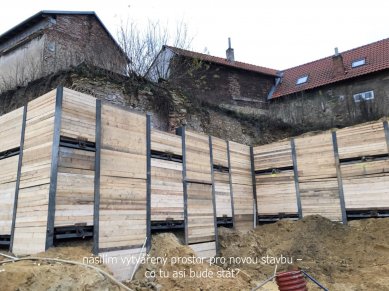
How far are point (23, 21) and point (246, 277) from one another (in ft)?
43.0

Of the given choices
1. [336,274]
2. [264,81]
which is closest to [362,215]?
[336,274]

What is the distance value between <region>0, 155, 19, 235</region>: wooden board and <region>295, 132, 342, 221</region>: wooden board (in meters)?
7.34

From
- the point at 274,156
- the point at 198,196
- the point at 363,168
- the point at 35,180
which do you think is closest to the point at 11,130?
the point at 35,180

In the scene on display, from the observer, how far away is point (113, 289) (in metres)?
4.79

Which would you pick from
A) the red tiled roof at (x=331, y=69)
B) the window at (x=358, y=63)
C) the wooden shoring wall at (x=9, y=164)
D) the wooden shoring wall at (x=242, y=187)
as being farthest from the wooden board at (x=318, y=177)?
the window at (x=358, y=63)

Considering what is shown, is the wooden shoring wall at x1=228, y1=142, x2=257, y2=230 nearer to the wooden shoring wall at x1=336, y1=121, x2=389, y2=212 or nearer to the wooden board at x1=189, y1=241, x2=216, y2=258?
the wooden board at x1=189, y1=241, x2=216, y2=258

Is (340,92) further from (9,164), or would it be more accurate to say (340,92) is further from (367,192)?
(9,164)

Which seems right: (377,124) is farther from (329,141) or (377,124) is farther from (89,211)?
(89,211)

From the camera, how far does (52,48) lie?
12.8m

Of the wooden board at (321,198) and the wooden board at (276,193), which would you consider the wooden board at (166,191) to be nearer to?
the wooden board at (276,193)

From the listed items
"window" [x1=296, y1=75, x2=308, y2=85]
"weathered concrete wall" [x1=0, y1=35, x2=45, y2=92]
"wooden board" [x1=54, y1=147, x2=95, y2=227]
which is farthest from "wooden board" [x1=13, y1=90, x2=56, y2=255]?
"window" [x1=296, y1=75, x2=308, y2=85]

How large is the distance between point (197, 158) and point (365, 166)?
4408mm

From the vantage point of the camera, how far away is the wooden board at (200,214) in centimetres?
779

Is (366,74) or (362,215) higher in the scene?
(366,74)
